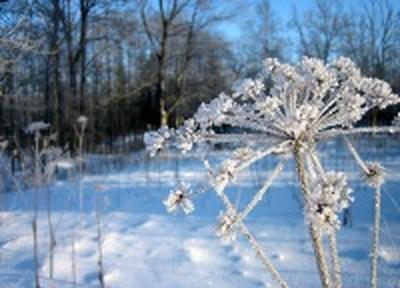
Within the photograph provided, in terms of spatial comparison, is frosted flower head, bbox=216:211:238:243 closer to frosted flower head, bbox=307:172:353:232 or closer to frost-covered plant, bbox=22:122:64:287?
frosted flower head, bbox=307:172:353:232

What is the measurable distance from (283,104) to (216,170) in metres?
0.33

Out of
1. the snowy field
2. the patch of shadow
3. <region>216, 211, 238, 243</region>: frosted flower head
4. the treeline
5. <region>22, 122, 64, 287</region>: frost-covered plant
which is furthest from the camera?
the treeline

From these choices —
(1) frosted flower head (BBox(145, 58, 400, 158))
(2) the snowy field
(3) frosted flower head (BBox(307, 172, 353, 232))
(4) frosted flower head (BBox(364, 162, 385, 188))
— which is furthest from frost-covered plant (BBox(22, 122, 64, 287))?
(3) frosted flower head (BBox(307, 172, 353, 232))

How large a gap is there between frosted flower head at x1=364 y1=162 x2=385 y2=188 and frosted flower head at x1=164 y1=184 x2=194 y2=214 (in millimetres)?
539

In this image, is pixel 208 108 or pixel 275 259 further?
pixel 275 259

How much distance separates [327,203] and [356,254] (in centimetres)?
339

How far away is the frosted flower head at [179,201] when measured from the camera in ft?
4.60

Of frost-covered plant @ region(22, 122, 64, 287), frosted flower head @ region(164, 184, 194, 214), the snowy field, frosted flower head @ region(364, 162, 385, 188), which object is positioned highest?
frosted flower head @ region(364, 162, 385, 188)

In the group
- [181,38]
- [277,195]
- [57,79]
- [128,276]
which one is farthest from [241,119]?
[181,38]

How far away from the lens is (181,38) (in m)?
22.5

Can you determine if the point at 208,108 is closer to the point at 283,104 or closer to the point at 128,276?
the point at 283,104

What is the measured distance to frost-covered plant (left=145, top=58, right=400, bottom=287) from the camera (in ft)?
4.60

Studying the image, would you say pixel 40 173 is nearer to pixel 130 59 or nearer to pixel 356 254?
pixel 356 254

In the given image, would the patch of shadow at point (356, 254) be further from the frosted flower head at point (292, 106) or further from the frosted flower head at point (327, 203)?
the frosted flower head at point (327, 203)
